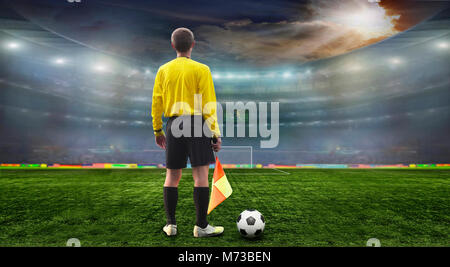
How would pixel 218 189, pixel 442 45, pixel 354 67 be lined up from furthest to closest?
pixel 354 67 → pixel 442 45 → pixel 218 189

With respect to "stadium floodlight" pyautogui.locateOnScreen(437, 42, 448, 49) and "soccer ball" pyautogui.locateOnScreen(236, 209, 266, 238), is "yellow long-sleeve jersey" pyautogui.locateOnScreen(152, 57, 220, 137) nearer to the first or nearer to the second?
"soccer ball" pyautogui.locateOnScreen(236, 209, 266, 238)

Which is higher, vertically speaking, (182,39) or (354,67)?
(354,67)

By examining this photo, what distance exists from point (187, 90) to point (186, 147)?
41 centimetres

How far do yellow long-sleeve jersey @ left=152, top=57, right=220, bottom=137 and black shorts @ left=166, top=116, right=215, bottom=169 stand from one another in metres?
0.07

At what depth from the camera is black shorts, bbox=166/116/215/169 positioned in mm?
1819

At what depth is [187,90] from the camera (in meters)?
1.82

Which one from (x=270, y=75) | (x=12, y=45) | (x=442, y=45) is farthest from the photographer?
(x=270, y=75)

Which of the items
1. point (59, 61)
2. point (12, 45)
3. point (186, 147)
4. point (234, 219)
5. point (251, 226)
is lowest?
point (234, 219)

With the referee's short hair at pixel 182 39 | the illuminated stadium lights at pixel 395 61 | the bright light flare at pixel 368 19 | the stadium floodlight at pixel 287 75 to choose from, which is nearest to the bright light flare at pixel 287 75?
→ the stadium floodlight at pixel 287 75

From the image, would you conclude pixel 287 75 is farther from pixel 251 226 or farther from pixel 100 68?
pixel 251 226

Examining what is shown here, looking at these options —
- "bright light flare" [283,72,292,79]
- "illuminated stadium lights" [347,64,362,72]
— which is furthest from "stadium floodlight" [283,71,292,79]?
"illuminated stadium lights" [347,64,362,72]

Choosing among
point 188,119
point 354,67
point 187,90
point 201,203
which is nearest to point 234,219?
point 201,203
